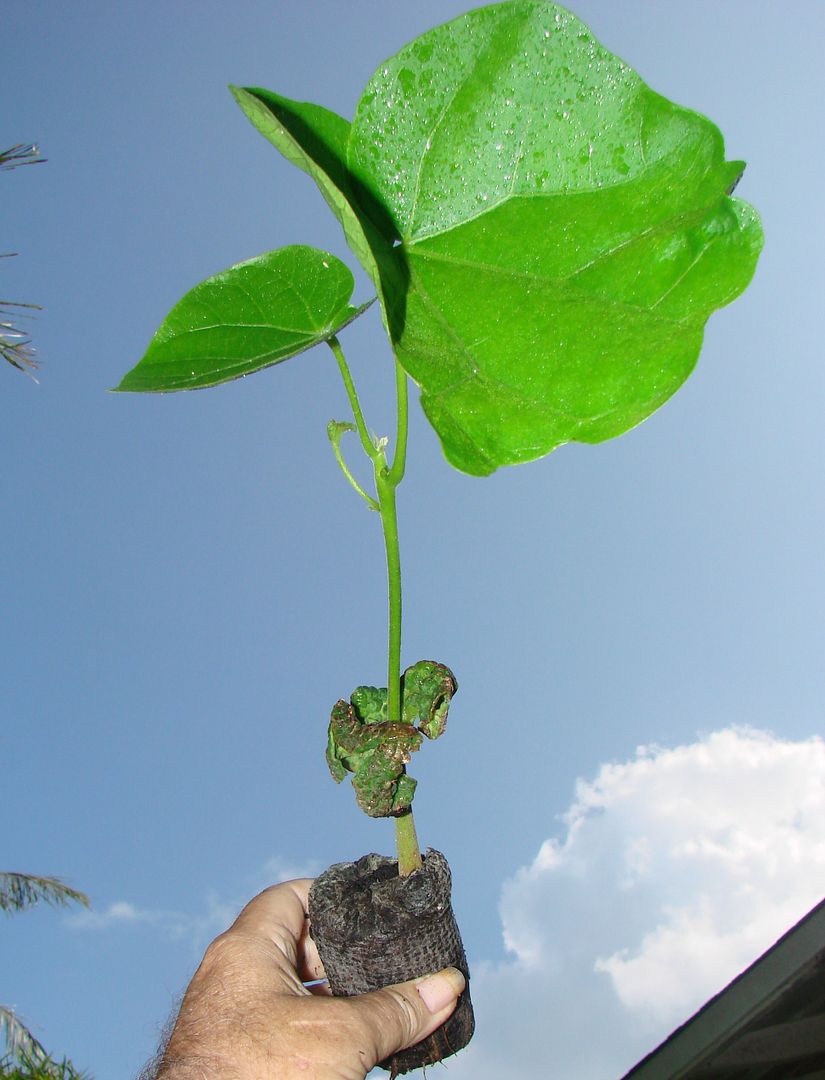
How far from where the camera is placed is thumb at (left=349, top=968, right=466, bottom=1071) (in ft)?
3.59

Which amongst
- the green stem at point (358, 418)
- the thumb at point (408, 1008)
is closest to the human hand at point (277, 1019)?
the thumb at point (408, 1008)

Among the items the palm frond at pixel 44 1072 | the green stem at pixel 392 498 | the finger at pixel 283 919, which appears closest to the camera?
the green stem at pixel 392 498

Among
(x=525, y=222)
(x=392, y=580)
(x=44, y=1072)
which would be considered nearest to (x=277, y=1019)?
(x=392, y=580)

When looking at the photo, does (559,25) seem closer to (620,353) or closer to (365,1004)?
(620,353)

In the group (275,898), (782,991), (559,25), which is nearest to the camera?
(559,25)

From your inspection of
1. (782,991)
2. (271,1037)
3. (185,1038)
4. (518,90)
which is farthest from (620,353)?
(782,991)

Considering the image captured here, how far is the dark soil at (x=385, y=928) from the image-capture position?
117 cm

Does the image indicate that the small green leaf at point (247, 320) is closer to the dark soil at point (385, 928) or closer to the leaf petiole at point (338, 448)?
the leaf petiole at point (338, 448)

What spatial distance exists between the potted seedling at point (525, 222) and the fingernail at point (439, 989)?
2.51 ft

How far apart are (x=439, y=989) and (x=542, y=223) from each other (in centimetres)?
104

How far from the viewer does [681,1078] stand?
1773mm

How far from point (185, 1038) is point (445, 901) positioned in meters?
0.40

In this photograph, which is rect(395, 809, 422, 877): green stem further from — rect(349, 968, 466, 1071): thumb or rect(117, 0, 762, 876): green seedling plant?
rect(117, 0, 762, 876): green seedling plant

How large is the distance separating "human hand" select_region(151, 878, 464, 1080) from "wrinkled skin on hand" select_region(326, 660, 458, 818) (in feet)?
0.87
